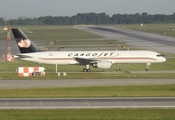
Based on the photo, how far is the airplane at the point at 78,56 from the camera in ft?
219

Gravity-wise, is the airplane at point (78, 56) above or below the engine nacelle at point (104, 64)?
above

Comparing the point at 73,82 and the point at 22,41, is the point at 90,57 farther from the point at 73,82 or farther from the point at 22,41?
the point at 73,82

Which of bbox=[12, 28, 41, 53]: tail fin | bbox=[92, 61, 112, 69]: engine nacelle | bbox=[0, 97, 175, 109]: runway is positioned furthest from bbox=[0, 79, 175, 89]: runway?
bbox=[12, 28, 41, 53]: tail fin

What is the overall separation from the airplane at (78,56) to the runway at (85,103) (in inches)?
1096

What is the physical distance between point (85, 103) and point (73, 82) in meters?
15.4

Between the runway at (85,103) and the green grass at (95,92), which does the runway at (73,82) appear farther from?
the runway at (85,103)
